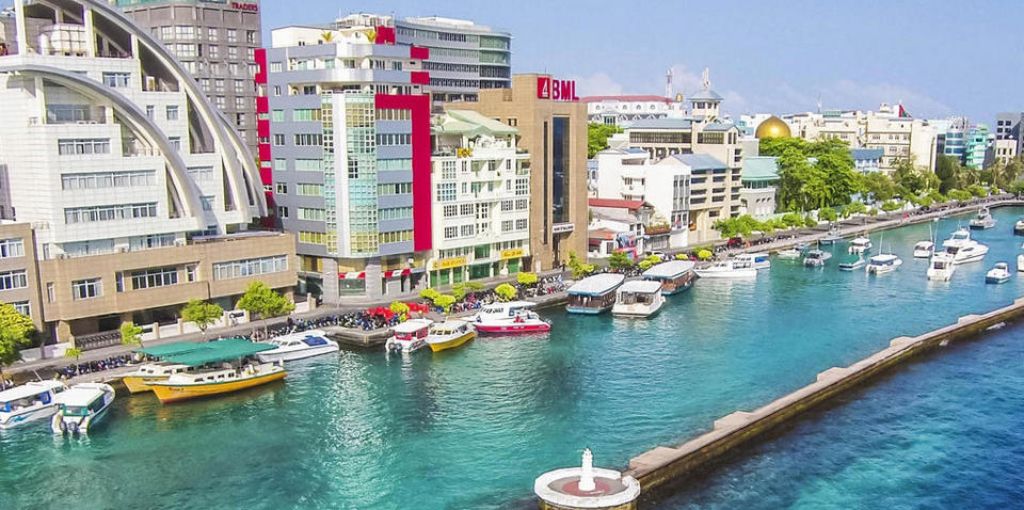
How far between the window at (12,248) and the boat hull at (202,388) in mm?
14866

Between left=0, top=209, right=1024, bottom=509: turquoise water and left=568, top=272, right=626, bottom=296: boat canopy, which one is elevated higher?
left=568, top=272, right=626, bottom=296: boat canopy

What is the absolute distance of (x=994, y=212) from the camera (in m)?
186

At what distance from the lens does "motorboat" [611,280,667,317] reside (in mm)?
85812

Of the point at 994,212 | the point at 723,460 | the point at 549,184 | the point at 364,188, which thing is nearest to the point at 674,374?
the point at 723,460

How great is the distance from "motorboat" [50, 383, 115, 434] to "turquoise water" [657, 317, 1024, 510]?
1318 inches

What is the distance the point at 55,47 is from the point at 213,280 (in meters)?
21.5

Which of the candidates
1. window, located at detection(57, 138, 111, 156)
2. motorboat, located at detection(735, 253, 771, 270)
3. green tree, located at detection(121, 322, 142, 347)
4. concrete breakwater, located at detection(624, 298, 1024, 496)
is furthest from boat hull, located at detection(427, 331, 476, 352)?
motorboat, located at detection(735, 253, 771, 270)

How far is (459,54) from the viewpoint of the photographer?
159750 mm

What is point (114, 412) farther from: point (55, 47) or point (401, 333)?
point (55, 47)

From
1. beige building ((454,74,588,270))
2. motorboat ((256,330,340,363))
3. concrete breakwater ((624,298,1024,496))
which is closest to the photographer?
concrete breakwater ((624,298,1024,496))

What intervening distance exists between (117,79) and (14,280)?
18.5 m

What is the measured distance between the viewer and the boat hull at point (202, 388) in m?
59.1

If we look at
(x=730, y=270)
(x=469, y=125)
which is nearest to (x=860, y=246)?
(x=730, y=270)

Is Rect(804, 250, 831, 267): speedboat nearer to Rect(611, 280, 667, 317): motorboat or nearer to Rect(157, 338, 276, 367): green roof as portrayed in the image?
Rect(611, 280, 667, 317): motorboat
